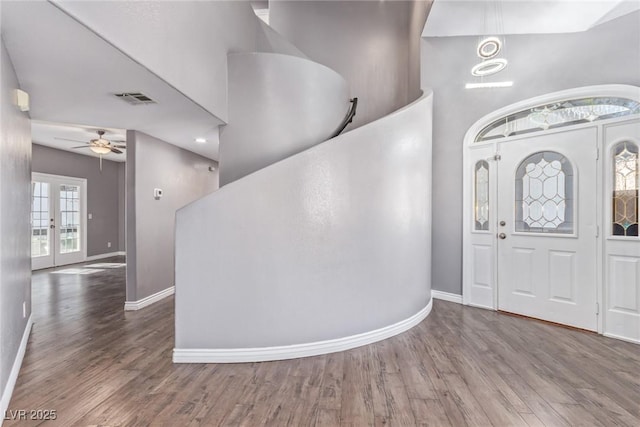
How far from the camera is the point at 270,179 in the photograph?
285 cm

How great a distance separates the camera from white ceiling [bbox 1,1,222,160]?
1889mm

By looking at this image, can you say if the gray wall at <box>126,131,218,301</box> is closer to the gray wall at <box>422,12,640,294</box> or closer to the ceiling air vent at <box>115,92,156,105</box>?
the ceiling air vent at <box>115,92,156,105</box>

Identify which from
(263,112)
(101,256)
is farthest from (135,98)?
(101,256)

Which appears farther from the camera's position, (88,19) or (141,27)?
(141,27)

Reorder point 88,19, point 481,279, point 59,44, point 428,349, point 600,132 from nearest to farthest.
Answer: point 88,19 < point 59,44 < point 428,349 < point 600,132 < point 481,279

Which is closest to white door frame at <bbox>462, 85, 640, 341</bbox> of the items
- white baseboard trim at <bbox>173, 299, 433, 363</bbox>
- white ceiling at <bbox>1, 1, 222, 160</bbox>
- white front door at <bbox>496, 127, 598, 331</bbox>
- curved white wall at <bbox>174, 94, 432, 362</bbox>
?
white front door at <bbox>496, 127, 598, 331</bbox>

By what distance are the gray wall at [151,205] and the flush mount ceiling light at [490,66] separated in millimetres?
4203

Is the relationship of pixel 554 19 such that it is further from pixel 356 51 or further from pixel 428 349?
pixel 428 349

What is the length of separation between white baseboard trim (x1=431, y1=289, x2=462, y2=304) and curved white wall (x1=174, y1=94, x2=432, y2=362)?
1678mm

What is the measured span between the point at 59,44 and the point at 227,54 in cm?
203

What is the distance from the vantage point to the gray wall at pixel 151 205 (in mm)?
4387

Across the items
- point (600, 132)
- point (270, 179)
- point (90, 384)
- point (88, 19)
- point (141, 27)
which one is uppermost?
point (141, 27)

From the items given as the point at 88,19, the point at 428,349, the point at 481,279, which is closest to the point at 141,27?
the point at 88,19

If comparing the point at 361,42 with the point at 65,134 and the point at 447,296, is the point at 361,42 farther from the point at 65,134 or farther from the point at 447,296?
the point at 65,134
